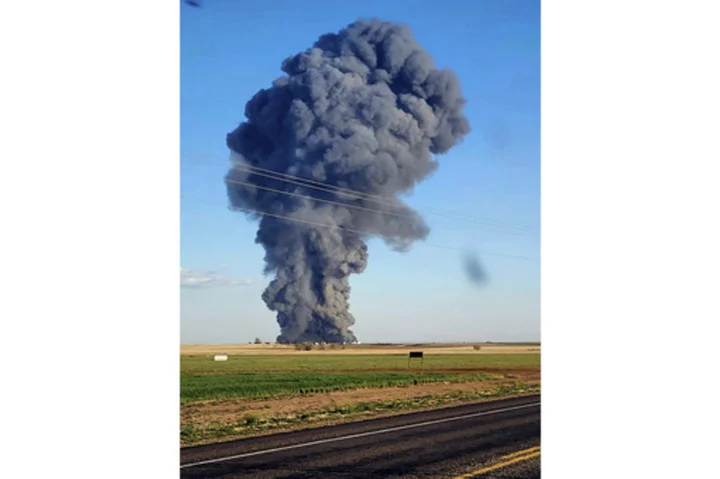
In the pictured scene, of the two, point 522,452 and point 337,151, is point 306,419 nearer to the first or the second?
point 522,452

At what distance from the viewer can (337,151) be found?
62812mm

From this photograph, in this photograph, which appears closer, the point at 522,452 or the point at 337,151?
the point at 522,452

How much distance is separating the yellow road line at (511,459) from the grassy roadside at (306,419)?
15.0 ft

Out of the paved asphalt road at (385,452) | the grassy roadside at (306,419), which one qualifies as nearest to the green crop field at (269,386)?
the grassy roadside at (306,419)

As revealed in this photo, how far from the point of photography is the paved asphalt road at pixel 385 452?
8648mm

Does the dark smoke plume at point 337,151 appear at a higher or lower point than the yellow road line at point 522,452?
higher

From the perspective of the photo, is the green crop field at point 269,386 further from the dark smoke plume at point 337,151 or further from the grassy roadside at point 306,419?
the dark smoke plume at point 337,151

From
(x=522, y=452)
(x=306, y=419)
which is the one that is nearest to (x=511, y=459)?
(x=522, y=452)

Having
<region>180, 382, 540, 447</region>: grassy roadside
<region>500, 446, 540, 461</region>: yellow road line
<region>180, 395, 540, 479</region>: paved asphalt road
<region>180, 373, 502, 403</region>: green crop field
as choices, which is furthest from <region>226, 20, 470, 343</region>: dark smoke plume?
<region>500, 446, 540, 461</region>: yellow road line

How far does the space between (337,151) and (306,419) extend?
1932 inches

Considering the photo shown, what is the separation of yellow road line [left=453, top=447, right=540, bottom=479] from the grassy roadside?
4565 mm

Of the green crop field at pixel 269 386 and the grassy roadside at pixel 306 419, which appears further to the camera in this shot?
the green crop field at pixel 269 386
